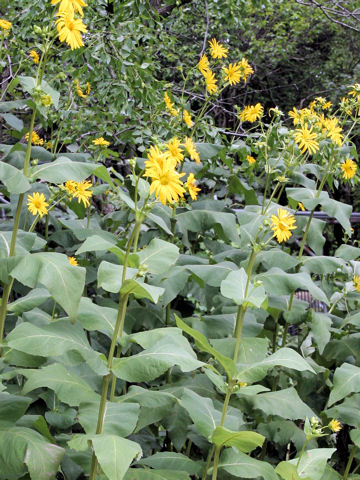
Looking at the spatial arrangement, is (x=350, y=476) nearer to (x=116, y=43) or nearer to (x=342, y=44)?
(x=116, y=43)

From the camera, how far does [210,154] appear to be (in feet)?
8.66

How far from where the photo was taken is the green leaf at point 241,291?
67.4 inches

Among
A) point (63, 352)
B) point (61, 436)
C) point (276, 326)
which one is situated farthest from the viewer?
point (276, 326)

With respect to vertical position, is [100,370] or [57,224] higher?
[100,370]

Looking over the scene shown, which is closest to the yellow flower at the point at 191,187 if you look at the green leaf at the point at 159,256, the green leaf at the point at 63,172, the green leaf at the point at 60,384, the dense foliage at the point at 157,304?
the dense foliage at the point at 157,304

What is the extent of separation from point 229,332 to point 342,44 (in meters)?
8.91

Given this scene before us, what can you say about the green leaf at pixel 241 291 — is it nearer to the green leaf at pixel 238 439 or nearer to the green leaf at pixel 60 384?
the green leaf at pixel 238 439

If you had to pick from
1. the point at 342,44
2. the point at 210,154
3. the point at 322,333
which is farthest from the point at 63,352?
the point at 342,44

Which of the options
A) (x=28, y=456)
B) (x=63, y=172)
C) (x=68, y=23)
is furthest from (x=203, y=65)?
(x=28, y=456)

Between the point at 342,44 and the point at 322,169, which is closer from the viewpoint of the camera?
the point at 322,169

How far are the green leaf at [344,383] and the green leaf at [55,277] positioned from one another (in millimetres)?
960

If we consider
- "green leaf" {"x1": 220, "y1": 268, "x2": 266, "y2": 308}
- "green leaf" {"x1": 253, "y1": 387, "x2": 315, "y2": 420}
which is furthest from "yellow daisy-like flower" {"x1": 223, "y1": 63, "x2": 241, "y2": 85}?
"green leaf" {"x1": 253, "y1": 387, "x2": 315, "y2": 420}

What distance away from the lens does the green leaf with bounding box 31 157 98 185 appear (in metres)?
1.58

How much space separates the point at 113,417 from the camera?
1.52 meters
